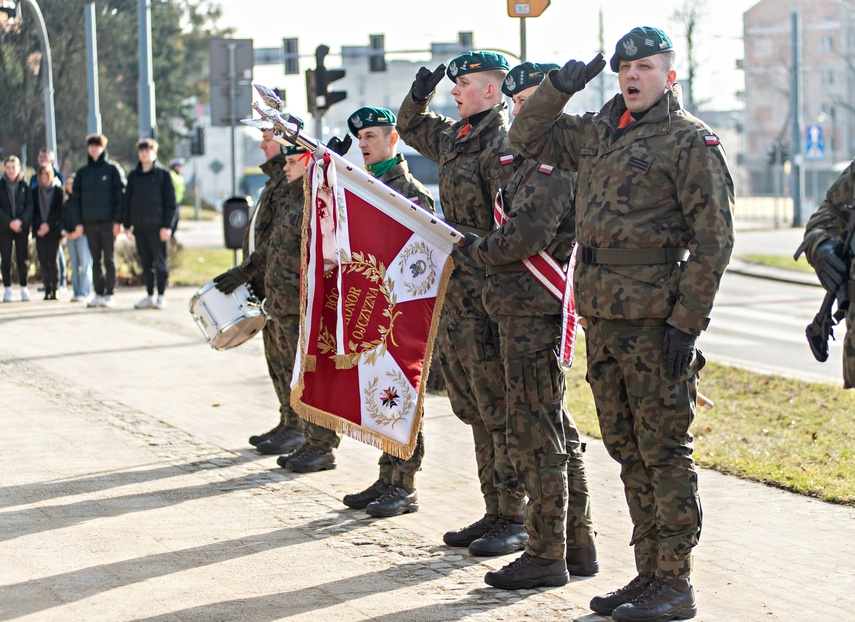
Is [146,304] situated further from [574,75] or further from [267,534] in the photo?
[574,75]

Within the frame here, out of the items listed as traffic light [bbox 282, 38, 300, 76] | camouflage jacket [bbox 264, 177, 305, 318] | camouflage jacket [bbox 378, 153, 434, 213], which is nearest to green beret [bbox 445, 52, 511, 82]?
camouflage jacket [bbox 378, 153, 434, 213]

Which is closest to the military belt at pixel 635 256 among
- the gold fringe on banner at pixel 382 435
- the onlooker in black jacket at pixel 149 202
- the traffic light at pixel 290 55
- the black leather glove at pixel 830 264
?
the black leather glove at pixel 830 264

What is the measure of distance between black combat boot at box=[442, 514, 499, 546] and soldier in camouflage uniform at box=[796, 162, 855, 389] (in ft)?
6.62

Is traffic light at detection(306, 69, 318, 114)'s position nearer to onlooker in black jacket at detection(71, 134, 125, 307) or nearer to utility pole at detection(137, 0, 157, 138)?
onlooker in black jacket at detection(71, 134, 125, 307)

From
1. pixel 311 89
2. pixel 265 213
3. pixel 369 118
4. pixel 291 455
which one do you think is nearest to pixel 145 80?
pixel 311 89

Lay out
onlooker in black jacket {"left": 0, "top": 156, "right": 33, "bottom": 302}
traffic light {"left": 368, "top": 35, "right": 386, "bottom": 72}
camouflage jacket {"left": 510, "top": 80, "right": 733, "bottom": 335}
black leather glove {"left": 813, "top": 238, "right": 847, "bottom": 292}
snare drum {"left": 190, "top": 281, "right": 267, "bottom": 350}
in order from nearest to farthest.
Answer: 1. camouflage jacket {"left": 510, "top": 80, "right": 733, "bottom": 335}
2. black leather glove {"left": 813, "top": 238, "right": 847, "bottom": 292}
3. snare drum {"left": 190, "top": 281, "right": 267, "bottom": 350}
4. onlooker in black jacket {"left": 0, "top": 156, "right": 33, "bottom": 302}
5. traffic light {"left": 368, "top": 35, "right": 386, "bottom": 72}

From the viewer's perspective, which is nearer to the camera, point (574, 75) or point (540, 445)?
point (574, 75)

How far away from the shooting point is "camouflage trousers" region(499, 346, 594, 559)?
5.74m

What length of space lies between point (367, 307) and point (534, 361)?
41.2 inches

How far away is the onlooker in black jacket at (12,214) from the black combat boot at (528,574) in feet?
44.4

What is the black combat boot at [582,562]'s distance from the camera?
5953 mm

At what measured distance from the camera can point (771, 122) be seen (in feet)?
317

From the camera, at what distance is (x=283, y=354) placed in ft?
28.1

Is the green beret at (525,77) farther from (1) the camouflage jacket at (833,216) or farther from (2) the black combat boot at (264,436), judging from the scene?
(2) the black combat boot at (264,436)
